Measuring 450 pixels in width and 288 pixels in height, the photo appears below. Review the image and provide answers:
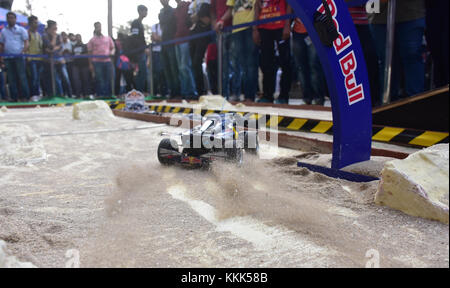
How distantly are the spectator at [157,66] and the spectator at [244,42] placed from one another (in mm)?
3502

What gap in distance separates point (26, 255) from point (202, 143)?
1.48 m

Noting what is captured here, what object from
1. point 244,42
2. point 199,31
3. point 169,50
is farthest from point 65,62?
point 244,42

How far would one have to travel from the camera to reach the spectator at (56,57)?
1123cm

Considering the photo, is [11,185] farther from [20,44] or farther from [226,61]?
[20,44]

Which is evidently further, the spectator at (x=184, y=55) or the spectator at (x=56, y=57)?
the spectator at (x=56, y=57)

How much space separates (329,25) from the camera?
2086 mm

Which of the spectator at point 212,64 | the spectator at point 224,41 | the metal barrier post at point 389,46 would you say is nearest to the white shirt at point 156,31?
the spectator at point 212,64

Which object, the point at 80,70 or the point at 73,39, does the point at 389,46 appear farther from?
the point at 73,39

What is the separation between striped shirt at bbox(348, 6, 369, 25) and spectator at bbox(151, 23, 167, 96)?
20.4 feet

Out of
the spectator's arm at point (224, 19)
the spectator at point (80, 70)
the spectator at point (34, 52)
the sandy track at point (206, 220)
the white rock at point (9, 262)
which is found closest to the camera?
the white rock at point (9, 262)

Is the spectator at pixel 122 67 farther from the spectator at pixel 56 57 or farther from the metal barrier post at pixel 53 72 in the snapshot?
the metal barrier post at pixel 53 72

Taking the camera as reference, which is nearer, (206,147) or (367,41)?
(206,147)

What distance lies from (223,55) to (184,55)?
1954 mm

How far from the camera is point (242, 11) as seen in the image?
21.7 ft
